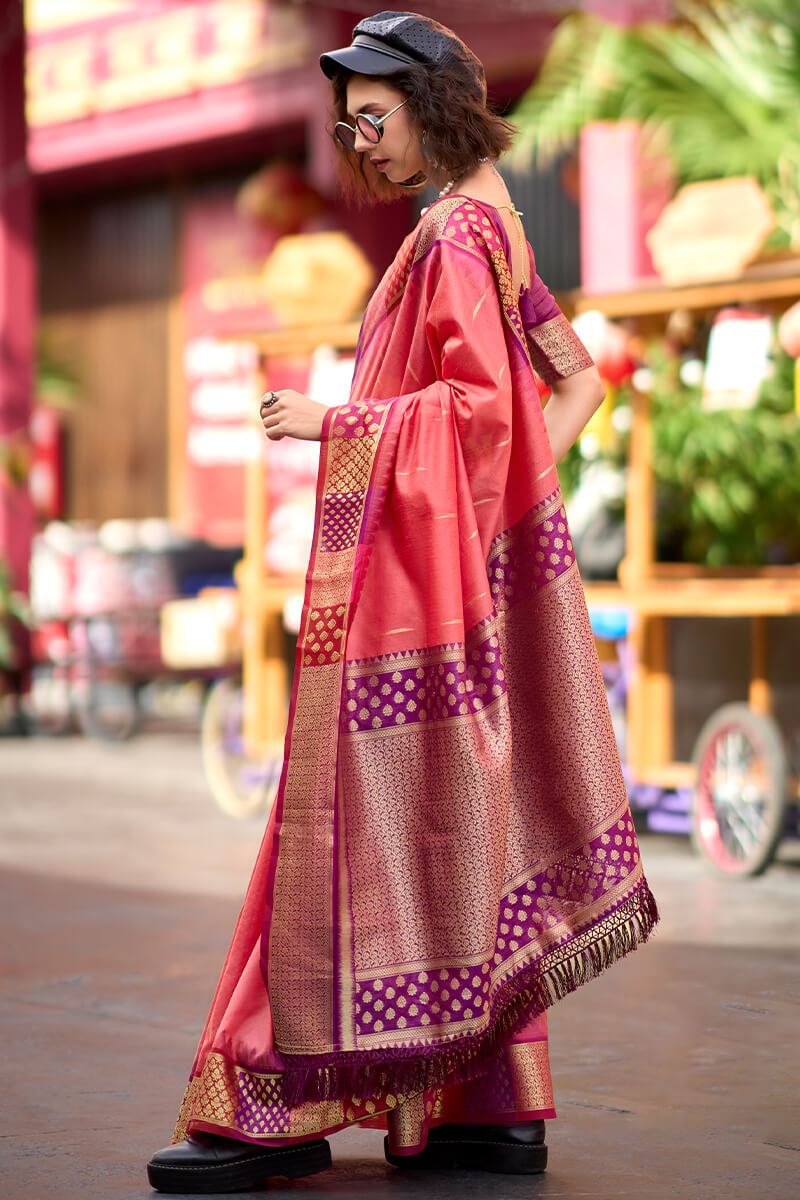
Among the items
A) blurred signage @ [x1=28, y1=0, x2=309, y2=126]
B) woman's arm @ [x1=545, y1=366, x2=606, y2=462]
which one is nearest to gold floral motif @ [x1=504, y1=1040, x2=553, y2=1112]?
woman's arm @ [x1=545, y1=366, x2=606, y2=462]

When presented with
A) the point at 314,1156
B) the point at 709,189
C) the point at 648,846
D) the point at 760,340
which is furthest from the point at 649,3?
the point at 314,1156

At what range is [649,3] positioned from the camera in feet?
31.0

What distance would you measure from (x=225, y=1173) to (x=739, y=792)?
3746 mm

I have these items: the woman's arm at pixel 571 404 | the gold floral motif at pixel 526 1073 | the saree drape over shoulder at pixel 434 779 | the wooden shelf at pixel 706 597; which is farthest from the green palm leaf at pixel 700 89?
the gold floral motif at pixel 526 1073

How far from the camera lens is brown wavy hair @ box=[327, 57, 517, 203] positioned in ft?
8.86

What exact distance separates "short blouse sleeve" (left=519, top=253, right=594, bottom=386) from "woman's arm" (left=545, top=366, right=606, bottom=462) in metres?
0.01

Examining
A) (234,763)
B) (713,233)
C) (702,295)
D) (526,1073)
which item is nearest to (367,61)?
(526,1073)

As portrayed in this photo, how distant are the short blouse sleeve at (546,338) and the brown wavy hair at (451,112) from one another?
0.18 meters

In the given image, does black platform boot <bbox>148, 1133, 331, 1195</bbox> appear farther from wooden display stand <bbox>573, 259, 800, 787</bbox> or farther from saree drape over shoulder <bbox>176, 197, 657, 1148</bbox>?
wooden display stand <bbox>573, 259, 800, 787</bbox>

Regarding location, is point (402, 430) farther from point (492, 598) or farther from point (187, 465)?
point (187, 465)

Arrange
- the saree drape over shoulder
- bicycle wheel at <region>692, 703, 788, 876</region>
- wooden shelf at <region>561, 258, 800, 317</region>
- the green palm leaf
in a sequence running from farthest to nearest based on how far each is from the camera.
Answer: the green palm leaf → wooden shelf at <region>561, 258, 800, 317</region> → bicycle wheel at <region>692, 703, 788, 876</region> → the saree drape over shoulder

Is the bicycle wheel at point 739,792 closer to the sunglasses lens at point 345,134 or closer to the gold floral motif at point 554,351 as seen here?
the gold floral motif at point 554,351

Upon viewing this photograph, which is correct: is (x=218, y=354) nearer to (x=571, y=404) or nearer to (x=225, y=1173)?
(x=571, y=404)

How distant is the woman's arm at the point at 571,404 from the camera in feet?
9.35
